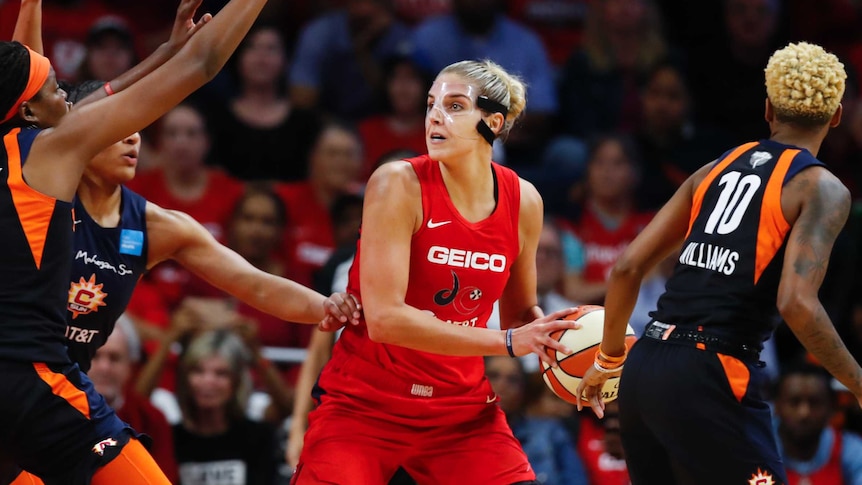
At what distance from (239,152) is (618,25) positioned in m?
A: 3.39

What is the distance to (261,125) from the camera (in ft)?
30.7

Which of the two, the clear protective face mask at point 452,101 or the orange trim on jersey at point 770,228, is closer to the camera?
the orange trim on jersey at point 770,228

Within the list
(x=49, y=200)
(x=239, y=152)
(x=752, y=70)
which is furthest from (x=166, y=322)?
(x=752, y=70)

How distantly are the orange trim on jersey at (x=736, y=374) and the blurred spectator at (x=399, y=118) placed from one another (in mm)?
5413

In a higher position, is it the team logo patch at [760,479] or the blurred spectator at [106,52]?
the team logo patch at [760,479]

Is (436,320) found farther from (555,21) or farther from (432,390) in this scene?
(555,21)

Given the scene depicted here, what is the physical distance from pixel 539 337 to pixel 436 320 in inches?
15.6

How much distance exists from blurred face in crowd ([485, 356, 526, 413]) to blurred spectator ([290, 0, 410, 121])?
127 inches

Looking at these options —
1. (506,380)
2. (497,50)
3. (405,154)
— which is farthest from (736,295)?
(497,50)

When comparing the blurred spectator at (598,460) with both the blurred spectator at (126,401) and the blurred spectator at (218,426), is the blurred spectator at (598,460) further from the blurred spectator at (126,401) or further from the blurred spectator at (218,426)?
the blurred spectator at (126,401)

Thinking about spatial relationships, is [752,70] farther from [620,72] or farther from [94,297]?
[94,297]

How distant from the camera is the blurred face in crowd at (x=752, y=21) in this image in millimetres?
10523

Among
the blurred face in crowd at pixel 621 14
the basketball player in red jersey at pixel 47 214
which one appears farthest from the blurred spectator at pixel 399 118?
the basketball player in red jersey at pixel 47 214

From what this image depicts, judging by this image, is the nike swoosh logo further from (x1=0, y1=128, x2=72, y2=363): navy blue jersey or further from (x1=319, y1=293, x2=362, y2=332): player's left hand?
(x1=0, y1=128, x2=72, y2=363): navy blue jersey
